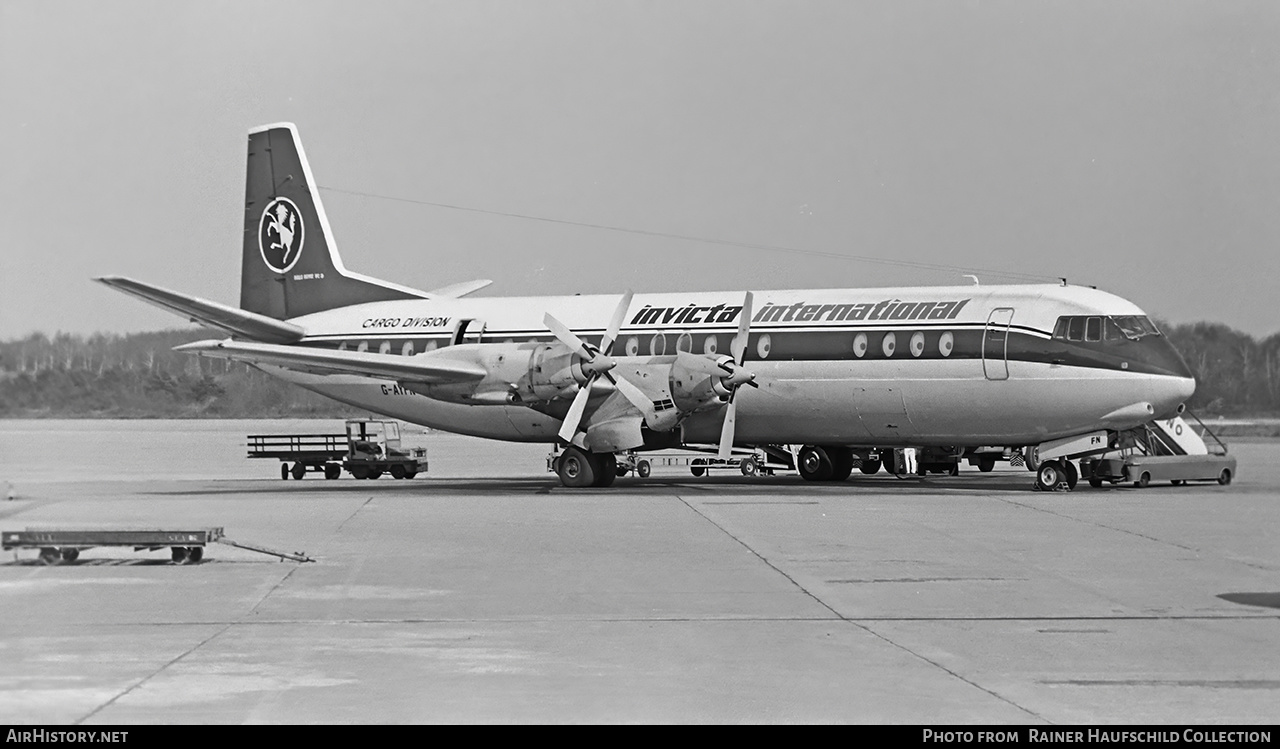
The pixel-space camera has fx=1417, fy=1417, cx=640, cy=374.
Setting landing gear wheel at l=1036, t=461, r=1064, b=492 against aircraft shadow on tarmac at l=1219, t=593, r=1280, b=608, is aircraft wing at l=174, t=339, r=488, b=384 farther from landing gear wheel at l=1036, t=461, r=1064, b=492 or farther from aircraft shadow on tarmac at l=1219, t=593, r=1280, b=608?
aircraft shadow on tarmac at l=1219, t=593, r=1280, b=608

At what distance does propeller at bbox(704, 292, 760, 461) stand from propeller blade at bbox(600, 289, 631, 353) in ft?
9.13

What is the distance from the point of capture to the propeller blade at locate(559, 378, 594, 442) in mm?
32250

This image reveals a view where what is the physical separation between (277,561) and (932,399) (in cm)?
1702

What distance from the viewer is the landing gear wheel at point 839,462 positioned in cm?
3659

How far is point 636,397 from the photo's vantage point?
105 ft

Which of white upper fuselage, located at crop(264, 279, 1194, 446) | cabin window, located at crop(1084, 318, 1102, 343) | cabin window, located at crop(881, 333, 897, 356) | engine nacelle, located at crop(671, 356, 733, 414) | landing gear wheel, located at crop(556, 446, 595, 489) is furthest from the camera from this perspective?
landing gear wheel, located at crop(556, 446, 595, 489)

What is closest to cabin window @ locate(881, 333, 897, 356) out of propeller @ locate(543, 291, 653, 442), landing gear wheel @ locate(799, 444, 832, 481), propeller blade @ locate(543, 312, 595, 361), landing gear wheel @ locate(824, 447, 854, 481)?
propeller @ locate(543, 291, 653, 442)

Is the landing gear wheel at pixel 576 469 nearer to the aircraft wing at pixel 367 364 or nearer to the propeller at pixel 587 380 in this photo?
the propeller at pixel 587 380

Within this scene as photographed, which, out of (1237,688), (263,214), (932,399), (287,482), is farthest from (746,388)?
(1237,688)

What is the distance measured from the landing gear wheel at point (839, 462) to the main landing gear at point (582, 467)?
21.2 feet

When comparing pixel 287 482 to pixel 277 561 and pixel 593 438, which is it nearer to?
pixel 593 438

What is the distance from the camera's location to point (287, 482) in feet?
123

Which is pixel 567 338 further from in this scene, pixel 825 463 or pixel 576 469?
pixel 825 463

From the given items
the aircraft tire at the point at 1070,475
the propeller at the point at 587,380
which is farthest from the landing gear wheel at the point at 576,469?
the aircraft tire at the point at 1070,475
